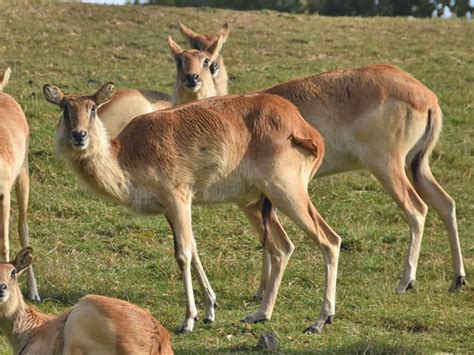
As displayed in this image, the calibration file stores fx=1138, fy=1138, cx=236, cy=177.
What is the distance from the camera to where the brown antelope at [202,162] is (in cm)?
885

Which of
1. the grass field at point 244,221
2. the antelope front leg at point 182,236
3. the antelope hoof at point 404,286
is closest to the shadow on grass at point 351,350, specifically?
the grass field at point 244,221

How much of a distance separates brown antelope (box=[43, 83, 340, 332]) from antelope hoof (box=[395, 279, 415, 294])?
107 centimetres

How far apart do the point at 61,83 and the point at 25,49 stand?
2.65 meters

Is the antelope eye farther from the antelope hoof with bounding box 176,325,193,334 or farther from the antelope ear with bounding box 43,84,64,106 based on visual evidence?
the antelope hoof with bounding box 176,325,193,334

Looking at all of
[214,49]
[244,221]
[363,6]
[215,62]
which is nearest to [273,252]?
[244,221]

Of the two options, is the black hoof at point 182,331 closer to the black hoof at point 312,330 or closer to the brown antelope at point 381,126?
the black hoof at point 312,330

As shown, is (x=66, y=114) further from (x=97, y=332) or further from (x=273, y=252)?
(x=97, y=332)

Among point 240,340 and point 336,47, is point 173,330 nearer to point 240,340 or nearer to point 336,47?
point 240,340

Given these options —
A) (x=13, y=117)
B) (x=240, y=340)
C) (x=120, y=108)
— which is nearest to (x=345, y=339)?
(x=240, y=340)

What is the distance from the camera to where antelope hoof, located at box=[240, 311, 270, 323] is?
28.6 ft

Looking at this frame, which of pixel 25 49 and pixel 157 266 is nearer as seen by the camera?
pixel 157 266

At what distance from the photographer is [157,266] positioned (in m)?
10.4

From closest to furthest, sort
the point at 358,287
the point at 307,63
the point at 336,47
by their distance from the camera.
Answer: the point at 358,287 → the point at 307,63 → the point at 336,47

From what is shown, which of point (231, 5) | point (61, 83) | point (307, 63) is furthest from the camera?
point (231, 5)
